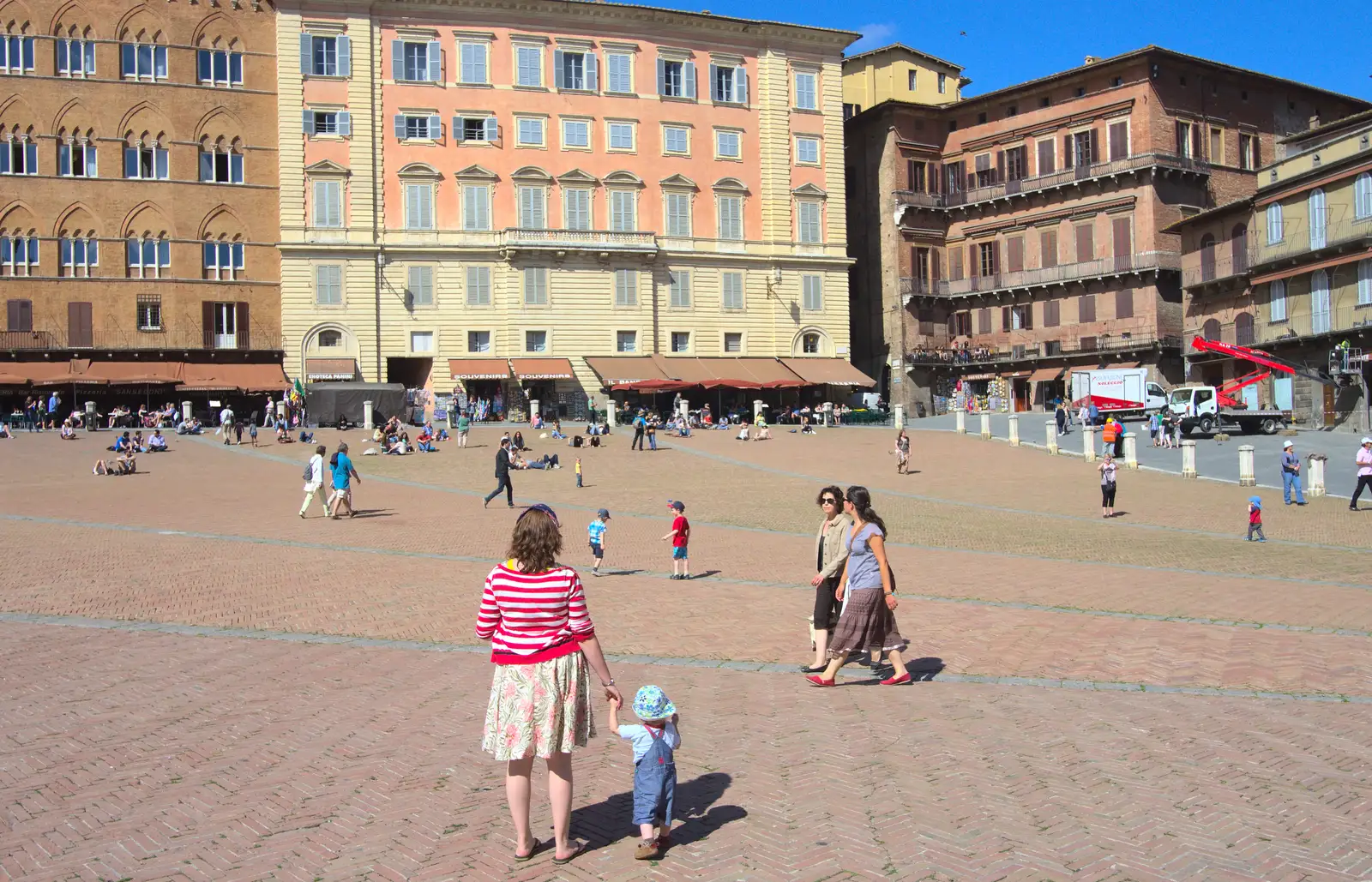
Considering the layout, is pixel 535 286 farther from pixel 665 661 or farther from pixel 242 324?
pixel 665 661

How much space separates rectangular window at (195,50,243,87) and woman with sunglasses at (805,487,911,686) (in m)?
53.3

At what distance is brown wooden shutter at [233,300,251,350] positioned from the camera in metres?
53.0

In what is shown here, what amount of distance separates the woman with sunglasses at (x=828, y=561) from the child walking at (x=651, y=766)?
3.76m

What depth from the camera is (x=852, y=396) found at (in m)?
60.2

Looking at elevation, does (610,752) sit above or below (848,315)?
below

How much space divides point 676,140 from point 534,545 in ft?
180

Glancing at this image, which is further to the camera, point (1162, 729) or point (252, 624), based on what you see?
point (252, 624)

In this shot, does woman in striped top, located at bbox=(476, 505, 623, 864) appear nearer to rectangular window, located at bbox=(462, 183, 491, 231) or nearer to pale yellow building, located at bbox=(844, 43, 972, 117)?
rectangular window, located at bbox=(462, 183, 491, 231)

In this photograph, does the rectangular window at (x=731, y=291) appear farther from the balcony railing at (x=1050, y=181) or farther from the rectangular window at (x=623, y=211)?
the balcony railing at (x=1050, y=181)

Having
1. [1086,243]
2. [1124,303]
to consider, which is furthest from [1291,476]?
[1086,243]

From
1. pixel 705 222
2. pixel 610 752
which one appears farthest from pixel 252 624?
pixel 705 222

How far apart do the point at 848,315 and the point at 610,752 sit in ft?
181

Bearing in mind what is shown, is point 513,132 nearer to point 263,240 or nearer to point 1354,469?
point 263,240

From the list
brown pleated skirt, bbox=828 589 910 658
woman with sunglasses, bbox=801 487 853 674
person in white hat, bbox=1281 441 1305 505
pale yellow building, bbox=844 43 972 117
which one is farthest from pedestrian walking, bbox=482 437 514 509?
pale yellow building, bbox=844 43 972 117
